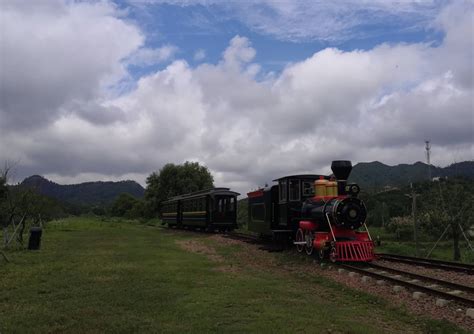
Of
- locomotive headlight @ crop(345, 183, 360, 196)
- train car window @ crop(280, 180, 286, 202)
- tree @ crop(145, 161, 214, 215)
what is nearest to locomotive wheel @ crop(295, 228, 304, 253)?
train car window @ crop(280, 180, 286, 202)

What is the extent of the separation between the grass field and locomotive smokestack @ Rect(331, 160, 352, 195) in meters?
3.67

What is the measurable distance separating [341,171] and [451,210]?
24.2 ft

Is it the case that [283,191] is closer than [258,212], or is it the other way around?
[283,191]

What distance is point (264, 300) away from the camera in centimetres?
824

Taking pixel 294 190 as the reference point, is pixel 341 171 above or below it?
above

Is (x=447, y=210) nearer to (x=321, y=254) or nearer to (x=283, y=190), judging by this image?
(x=283, y=190)

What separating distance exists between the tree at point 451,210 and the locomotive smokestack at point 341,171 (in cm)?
614

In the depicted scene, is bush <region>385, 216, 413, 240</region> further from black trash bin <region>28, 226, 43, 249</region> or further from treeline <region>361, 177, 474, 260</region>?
black trash bin <region>28, 226, 43, 249</region>

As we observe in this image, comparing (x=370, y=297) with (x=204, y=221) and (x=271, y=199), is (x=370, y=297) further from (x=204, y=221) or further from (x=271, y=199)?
(x=204, y=221)

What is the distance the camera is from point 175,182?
221 ft

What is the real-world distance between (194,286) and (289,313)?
305 centimetres

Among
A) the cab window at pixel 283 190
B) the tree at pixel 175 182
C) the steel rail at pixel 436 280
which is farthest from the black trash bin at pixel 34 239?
the tree at pixel 175 182

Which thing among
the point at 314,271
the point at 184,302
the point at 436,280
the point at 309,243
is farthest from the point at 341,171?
the point at 184,302

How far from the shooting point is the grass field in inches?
255
